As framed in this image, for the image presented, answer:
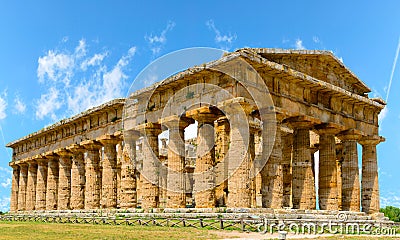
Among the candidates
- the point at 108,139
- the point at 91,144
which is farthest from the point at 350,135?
the point at 91,144

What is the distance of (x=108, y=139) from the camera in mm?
35438

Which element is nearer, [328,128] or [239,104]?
[239,104]

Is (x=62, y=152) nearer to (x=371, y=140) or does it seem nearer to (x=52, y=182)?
(x=52, y=182)

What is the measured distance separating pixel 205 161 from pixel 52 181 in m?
22.1

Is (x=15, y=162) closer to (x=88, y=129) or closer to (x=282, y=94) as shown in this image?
(x=88, y=129)

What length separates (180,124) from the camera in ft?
94.6

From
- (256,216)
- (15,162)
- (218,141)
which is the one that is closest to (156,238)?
(256,216)

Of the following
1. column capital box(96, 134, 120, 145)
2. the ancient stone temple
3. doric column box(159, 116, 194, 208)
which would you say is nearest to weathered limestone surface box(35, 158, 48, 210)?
the ancient stone temple

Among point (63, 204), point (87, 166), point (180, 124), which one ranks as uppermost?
point (180, 124)

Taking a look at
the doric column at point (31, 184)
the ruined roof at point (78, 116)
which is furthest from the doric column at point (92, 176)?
the doric column at point (31, 184)

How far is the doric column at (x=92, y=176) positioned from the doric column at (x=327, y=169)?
16707 mm

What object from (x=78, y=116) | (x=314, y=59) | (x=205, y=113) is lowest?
(x=205, y=113)

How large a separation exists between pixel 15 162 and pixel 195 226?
3608 centimetres

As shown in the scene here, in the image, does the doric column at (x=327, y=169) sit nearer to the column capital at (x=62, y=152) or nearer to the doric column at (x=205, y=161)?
the doric column at (x=205, y=161)
